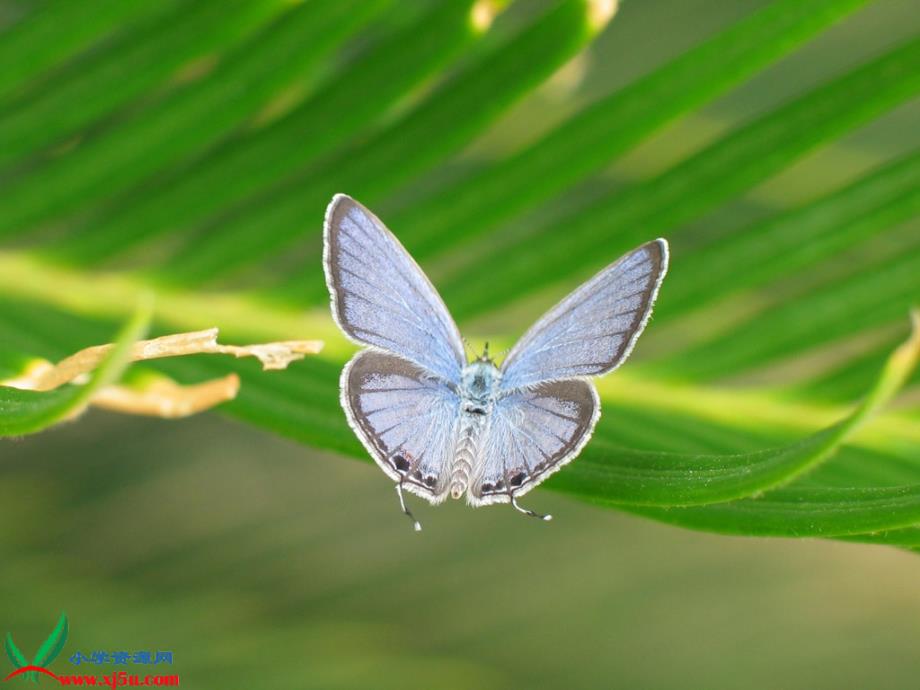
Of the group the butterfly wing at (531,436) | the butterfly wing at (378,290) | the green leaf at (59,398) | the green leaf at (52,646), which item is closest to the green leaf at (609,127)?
the butterfly wing at (378,290)

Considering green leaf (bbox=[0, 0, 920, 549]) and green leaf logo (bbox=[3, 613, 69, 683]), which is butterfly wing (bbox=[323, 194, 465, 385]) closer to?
green leaf (bbox=[0, 0, 920, 549])

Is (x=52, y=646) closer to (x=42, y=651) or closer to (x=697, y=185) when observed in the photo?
(x=42, y=651)

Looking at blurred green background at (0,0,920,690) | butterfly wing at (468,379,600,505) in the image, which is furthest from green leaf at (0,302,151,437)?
butterfly wing at (468,379,600,505)

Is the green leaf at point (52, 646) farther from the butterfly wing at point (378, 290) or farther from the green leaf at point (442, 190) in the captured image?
the butterfly wing at point (378, 290)

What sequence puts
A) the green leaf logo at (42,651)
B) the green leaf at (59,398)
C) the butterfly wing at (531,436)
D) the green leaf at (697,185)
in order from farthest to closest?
the green leaf logo at (42,651), the green leaf at (697,185), the butterfly wing at (531,436), the green leaf at (59,398)

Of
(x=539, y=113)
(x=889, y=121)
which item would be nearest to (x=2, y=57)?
(x=539, y=113)
